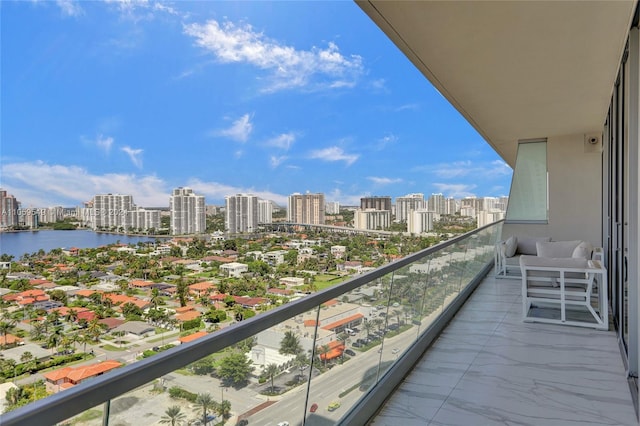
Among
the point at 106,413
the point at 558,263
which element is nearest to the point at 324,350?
the point at 106,413

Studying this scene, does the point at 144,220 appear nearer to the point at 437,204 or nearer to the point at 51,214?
the point at 51,214

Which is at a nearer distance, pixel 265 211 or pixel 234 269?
pixel 234 269

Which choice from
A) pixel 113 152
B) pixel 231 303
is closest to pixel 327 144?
pixel 113 152

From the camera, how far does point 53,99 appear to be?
546 inches

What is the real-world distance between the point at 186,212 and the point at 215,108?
A: 55.1 feet

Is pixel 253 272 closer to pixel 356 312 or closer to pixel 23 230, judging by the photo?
pixel 23 230

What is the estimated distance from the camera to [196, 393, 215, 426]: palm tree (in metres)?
1.35

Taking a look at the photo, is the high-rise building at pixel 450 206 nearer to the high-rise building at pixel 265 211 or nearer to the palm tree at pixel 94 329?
the high-rise building at pixel 265 211

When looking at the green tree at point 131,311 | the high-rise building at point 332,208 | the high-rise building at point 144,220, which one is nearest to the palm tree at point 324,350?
the green tree at point 131,311

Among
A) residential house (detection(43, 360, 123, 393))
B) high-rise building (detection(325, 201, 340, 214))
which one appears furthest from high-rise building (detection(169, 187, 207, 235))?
residential house (detection(43, 360, 123, 393))

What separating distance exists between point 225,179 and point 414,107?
28435 mm

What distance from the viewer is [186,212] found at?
11.9 metres

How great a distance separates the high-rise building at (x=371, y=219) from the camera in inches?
693

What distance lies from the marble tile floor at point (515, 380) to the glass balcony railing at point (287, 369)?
0.21 m
